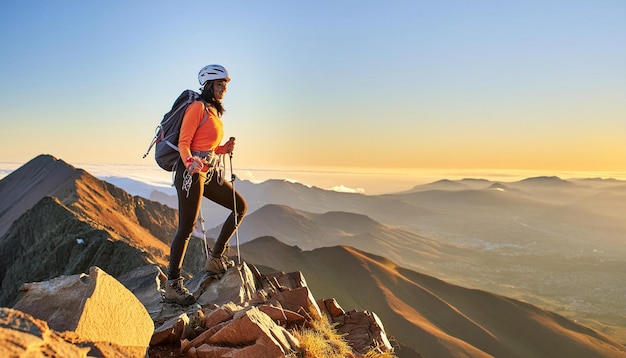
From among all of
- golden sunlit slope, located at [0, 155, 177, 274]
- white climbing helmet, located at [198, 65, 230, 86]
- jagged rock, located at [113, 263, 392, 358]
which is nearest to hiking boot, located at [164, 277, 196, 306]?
jagged rock, located at [113, 263, 392, 358]

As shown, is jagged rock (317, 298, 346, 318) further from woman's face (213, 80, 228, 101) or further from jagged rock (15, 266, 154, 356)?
jagged rock (15, 266, 154, 356)

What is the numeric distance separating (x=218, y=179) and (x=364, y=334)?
12.7 feet

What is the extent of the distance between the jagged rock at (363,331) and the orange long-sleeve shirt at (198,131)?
383 centimetres

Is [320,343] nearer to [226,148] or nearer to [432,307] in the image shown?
[226,148]

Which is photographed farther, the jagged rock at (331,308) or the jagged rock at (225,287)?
the jagged rock at (331,308)

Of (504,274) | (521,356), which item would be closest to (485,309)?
(521,356)

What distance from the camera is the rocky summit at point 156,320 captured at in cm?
253

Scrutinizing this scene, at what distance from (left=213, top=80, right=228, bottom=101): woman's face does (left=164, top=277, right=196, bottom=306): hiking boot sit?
2.84m

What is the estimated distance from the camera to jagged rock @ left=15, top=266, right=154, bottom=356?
10.2ft

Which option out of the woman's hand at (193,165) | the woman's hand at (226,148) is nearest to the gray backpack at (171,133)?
the woman's hand at (193,165)

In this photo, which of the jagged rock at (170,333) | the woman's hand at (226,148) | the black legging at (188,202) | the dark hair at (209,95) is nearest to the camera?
the jagged rock at (170,333)

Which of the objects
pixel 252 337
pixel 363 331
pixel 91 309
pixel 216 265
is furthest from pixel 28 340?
pixel 363 331

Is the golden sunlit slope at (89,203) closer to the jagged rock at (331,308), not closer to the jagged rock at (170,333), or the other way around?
the jagged rock at (331,308)

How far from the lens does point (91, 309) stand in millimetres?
3176
